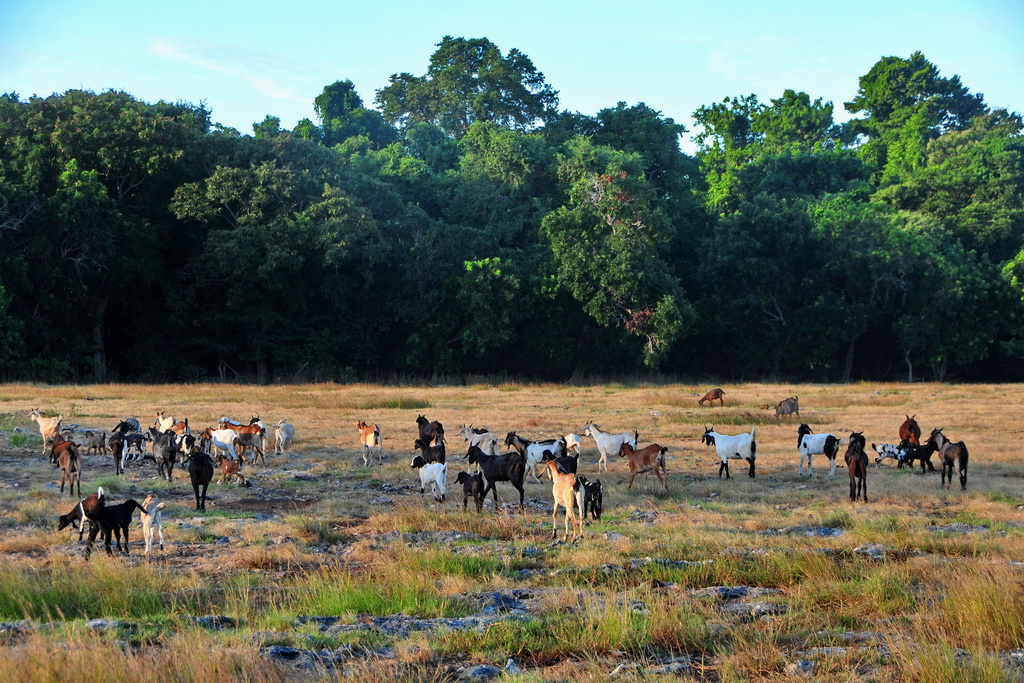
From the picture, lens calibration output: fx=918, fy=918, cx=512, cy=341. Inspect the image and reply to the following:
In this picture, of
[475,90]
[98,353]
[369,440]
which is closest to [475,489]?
[369,440]

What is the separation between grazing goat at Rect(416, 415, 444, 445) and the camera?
16317 millimetres

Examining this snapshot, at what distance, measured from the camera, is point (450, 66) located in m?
66.1

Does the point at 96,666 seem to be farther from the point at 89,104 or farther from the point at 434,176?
the point at 434,176

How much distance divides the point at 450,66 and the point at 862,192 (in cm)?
2975

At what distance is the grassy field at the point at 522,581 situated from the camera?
6.53 m

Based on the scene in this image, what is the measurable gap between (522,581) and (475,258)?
34.5 meters

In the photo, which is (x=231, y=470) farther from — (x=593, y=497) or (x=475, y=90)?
(x=475, y=90)

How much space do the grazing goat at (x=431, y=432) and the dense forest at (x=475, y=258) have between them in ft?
67.2

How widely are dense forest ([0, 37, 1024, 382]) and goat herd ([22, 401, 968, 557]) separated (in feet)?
63.8

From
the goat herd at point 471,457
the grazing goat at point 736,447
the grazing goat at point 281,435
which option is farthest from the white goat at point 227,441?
the grazing goat at point 736,447

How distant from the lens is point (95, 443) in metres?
17.8

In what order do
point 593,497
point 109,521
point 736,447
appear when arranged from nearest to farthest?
point 109,521 < point 593,497 < point 736,447

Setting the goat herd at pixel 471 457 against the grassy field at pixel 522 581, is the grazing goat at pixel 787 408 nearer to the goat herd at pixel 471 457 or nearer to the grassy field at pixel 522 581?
the goat herd at pixel 471 457

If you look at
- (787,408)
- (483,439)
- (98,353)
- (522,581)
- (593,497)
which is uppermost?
(98,353)
